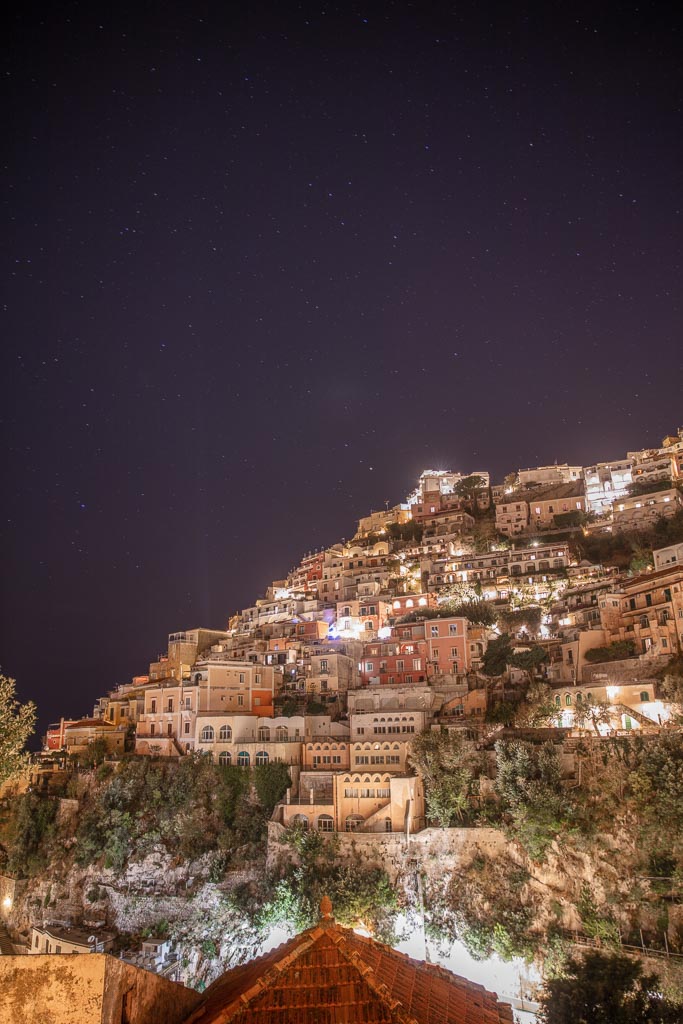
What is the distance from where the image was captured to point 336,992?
6988 mm

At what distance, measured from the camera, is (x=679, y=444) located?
69.6 metres

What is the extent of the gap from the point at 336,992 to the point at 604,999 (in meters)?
13.1

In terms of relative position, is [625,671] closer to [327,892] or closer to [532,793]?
[532,793]

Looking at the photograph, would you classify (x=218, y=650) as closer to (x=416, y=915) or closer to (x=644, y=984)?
(x=416, y=915)

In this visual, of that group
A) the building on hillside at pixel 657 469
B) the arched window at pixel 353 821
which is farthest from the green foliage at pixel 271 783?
the building on hillside at pixel 657 469

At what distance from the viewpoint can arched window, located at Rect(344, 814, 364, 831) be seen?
1259 inches

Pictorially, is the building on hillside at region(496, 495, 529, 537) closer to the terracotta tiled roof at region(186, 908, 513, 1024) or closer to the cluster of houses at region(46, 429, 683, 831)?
the cluster of houses at region(46, 429, 683, 831)

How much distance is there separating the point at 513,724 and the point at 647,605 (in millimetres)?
12030

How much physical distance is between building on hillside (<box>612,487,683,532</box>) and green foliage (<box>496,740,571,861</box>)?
35429 mm

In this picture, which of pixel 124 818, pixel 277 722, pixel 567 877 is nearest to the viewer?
pixel 567 877

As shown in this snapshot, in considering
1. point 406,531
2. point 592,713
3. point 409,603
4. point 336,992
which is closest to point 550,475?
point 406,531

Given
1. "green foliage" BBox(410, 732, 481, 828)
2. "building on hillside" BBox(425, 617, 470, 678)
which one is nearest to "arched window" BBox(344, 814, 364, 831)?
"green foliage" BBox(410, 732, 481, 828)

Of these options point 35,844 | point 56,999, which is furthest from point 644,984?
point 35,844

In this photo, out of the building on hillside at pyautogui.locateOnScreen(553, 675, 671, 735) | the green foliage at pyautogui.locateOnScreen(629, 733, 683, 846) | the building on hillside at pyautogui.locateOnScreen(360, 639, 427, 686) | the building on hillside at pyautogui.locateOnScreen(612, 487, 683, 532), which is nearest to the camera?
the green foliage at pyautogui.locateOnScreen(629, 733, 683, 846)
